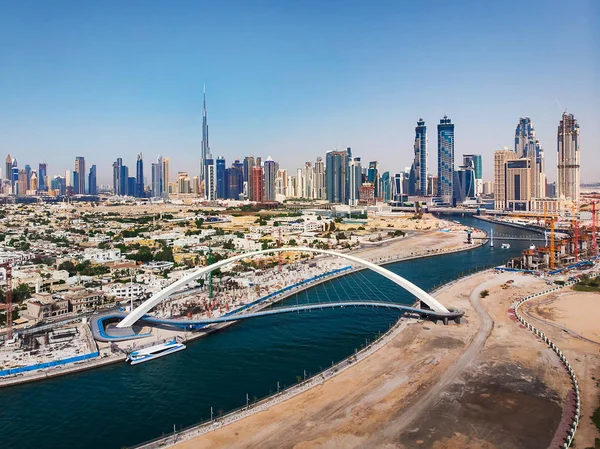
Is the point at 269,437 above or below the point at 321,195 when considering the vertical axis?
below

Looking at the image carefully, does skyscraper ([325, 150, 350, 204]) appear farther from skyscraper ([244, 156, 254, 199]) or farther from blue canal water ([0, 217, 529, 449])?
blue canal water ([0, 217, 529, 449])

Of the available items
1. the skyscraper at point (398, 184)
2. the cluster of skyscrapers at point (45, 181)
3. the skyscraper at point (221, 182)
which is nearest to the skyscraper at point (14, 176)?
the cluster of skyscrapers at point (45, 181)

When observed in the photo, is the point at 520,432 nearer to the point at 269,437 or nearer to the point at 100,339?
the point at 269,437

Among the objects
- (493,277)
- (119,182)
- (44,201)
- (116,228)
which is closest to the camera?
(493,277)

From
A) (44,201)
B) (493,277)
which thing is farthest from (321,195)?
(493,277)

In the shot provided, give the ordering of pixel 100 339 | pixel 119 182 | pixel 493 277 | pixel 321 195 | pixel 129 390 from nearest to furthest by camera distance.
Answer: pixel 129 390, pixel 100 339, pixel 493 277, pixel 321 195, pixel 119 182

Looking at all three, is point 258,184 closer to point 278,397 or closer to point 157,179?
point 157,179

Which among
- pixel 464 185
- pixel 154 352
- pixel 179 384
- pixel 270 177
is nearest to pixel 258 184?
pixel 270 177

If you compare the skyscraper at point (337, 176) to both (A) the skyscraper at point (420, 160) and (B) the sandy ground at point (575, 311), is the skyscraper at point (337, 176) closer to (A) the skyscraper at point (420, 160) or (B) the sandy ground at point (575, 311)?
(A) the skyscraper at point (420, 160)
